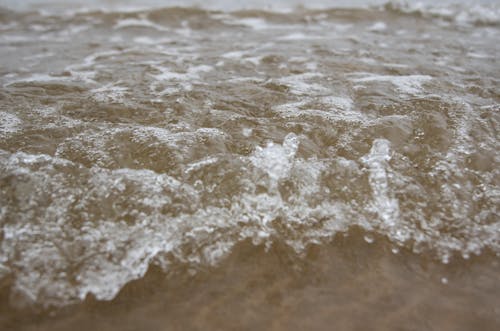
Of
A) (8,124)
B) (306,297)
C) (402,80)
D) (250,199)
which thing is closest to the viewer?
(306,297)

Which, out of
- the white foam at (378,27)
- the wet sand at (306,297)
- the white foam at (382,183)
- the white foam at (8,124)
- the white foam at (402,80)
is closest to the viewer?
the wet sand at (306,297)

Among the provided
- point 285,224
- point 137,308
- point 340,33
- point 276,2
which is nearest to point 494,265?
point 285,224

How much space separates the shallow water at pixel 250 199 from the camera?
171 cm

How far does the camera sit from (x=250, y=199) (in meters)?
2.16

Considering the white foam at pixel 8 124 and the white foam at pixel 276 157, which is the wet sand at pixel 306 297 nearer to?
the white foam at pixel 276 157

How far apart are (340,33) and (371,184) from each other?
13.3 feet

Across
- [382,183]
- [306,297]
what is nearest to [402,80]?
[382,183]

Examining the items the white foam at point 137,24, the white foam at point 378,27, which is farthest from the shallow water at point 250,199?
the white foam at point 137,24

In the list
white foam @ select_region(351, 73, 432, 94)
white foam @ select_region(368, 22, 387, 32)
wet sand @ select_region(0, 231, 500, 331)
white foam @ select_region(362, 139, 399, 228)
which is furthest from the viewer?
white foam @ select_region(368, 22, 387, 32)

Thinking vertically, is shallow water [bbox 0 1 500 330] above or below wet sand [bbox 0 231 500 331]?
above

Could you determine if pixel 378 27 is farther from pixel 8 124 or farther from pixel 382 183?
pixel 8 124

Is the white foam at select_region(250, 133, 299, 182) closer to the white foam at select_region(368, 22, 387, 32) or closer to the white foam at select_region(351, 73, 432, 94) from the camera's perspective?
the white foam at select_region(351, 73, 432, 94)

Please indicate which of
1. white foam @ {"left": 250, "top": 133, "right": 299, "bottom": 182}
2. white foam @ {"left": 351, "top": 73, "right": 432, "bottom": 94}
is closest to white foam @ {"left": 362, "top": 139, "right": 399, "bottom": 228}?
white foam @ {"left": 250, "top": 133, "right": 299, "bottom": 182}

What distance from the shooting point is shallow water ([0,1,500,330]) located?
5.61 feet
